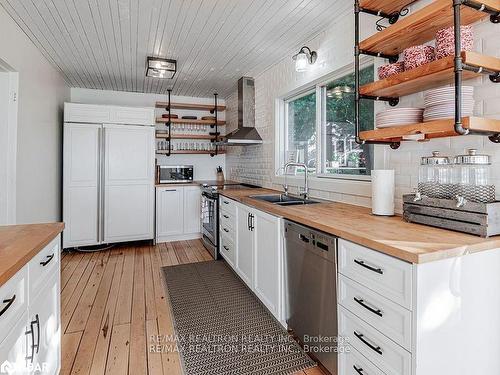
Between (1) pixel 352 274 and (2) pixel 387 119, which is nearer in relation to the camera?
(1) pixel 352 274

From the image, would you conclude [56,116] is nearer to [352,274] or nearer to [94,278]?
[94,278]

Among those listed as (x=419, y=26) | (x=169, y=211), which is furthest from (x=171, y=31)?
(x=169, y=211)

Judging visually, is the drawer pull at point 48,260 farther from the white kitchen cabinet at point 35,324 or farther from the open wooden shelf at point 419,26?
the open wooden shelf at point 419,26

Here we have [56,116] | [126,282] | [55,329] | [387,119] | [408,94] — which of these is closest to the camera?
[55,329]

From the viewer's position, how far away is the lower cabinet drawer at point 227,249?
325 centimetres

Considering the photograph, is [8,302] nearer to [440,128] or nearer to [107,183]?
[440,128]

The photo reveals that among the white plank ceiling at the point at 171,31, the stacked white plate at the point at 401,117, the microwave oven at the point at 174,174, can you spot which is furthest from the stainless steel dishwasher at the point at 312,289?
the microwave oven at the point at 174,174

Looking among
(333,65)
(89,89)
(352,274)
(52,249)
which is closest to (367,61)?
(333,65)

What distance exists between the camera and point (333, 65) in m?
2.63

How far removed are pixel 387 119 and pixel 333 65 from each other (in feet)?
3.57

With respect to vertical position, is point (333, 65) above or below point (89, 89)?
below

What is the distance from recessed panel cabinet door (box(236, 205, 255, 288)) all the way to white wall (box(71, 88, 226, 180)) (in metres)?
2.81

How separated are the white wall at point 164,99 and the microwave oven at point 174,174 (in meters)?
0.33

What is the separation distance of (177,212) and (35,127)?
2.21 meters
